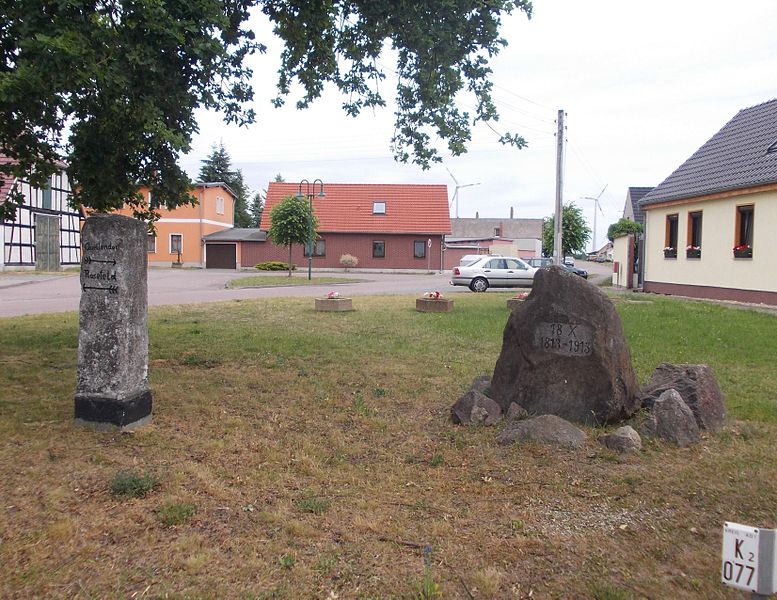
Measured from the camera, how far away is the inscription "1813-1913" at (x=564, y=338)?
18.2ft

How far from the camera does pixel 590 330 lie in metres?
5.55

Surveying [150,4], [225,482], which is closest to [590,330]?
[225,482]

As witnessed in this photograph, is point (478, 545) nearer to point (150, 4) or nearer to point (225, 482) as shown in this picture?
point (225, 482)

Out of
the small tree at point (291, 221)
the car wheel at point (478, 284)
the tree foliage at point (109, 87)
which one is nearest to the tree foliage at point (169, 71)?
the tree foliage at point (109, 87)

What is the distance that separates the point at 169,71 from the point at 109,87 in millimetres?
788

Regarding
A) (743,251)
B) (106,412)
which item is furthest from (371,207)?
(106,412)

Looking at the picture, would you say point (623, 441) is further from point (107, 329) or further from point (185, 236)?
point (185, 236)

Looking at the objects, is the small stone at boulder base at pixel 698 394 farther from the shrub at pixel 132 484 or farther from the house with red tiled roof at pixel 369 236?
the house with red tiled roof at pixel 369 236

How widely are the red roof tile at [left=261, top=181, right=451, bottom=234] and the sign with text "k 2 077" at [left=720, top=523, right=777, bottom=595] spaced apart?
45.4 meters

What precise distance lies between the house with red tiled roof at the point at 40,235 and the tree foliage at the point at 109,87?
3070cm

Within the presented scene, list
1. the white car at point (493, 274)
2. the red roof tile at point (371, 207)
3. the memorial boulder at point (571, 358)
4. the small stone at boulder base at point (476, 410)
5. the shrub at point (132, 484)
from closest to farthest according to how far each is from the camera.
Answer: the shrub at point (132, 484)
the memorial boulder at point (571, 358)
the small stone at boulder base at point (476, 410)
the white car at point (493, 274)
the red roof tile at point (371, 207)

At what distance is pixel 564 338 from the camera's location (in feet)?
18.5

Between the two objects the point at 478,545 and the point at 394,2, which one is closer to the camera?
the point at 478,545

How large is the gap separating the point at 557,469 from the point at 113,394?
11.7ft
